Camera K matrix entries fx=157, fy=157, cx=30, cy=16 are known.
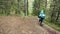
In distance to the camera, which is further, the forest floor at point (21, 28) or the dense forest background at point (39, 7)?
the dense forest background at point (39, 7)

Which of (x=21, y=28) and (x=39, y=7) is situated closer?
(x=21, y=28)

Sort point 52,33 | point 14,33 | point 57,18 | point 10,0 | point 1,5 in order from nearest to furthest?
point 14,33 < point 52,33 < point 57,18 < point 1,5 < point 10,0

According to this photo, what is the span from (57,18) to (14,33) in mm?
10137

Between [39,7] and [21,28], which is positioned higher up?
[39,7]

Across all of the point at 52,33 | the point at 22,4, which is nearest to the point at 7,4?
the point at 22,4

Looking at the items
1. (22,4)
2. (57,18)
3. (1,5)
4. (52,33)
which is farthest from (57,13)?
(22,4)

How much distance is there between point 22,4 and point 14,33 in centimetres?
3075

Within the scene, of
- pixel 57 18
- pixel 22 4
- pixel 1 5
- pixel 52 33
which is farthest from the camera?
pixel 22 4

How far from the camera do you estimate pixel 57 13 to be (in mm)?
21797

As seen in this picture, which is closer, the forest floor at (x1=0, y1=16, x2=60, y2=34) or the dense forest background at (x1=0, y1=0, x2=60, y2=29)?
the forest floor at (x1=0, y1=16, x2=60, y2=34)

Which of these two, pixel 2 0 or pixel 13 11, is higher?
pixel 2 0

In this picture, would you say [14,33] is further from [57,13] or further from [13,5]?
[13,5]

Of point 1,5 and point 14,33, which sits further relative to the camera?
point 1,5

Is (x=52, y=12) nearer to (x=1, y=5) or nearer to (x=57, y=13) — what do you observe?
(x=57, y=13)
